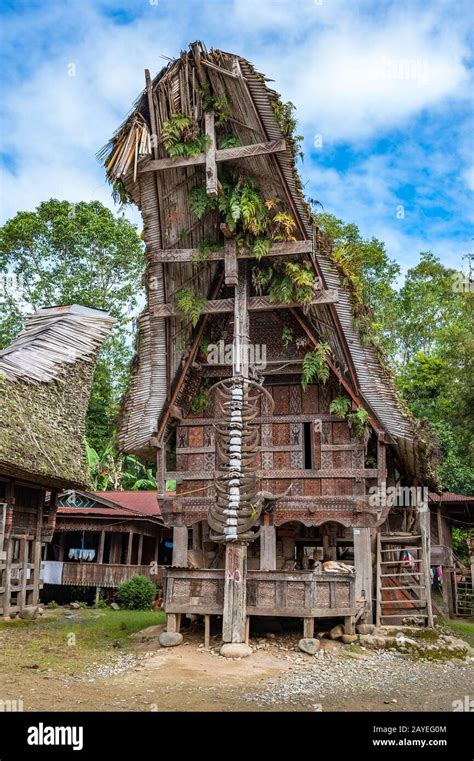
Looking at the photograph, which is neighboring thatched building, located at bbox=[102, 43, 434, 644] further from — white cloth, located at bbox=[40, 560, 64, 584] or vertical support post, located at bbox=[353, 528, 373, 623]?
white cloth, located at bbox=[40, 560, 64, 584]

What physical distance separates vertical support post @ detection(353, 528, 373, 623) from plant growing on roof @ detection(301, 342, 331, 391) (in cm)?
331

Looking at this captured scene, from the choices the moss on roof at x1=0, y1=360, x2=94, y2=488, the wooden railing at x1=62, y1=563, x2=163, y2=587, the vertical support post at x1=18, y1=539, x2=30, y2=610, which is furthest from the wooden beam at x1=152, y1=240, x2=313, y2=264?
the wooden railing at x1=62, y1=563, x2=163, y2=587

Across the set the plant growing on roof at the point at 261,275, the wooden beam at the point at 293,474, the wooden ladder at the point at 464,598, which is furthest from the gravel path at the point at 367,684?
the wooden ladder at the point at 464,598

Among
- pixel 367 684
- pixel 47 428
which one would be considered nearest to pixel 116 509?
pixel 47 428

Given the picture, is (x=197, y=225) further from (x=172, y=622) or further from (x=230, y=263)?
(x=172, y=622)

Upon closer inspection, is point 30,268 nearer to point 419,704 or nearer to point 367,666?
point 367,666

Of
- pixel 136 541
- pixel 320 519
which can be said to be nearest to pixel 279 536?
Result: pixel 320 519

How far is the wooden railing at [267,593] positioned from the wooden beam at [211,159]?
744cm

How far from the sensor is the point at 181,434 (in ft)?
52.4

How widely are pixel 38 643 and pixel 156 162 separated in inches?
393

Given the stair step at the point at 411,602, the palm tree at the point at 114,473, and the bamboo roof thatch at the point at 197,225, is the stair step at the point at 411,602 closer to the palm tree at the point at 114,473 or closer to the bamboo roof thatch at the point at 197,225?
the bamboo roof thatch at the point at 197,225

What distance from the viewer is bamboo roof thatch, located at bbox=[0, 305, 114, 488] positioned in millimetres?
16234

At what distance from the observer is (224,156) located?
13.8 meters

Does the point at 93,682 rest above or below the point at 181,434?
below
